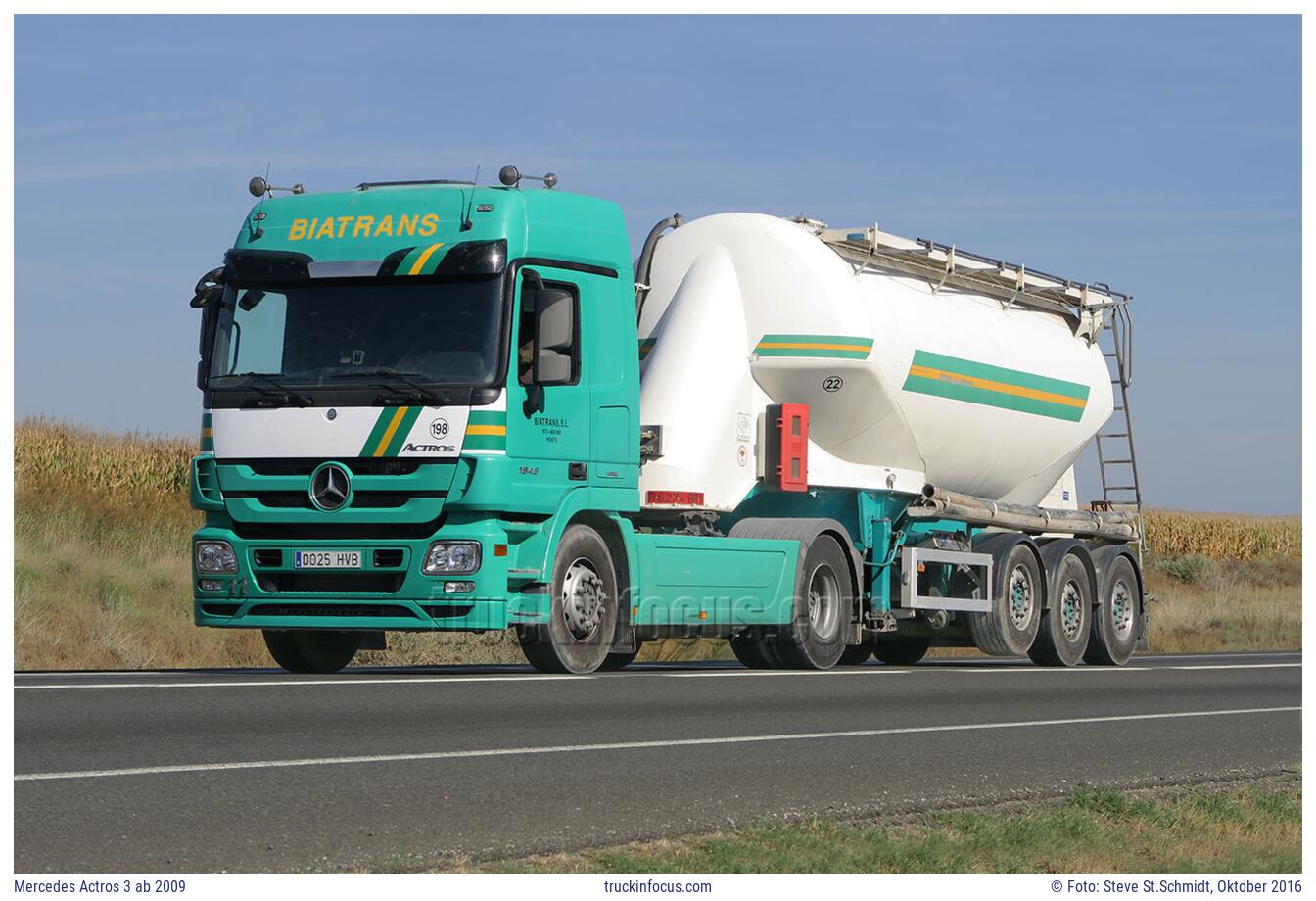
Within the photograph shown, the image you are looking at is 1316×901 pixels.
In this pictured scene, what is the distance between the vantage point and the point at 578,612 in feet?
51.4

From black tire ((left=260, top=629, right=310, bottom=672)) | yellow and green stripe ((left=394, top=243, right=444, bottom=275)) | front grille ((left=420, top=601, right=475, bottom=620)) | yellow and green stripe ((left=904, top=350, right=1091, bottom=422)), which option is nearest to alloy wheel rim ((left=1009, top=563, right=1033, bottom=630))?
yellow and green stripe ((left=904, top=350, right=1091, bottom=422))

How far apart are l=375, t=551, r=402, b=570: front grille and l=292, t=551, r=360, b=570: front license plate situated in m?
0.14

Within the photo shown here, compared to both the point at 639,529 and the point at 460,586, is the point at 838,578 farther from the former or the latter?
the point at 460,586

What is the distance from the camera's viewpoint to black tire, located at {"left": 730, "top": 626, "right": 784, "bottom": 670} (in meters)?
18.1

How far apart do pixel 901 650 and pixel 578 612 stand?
25.6 ft

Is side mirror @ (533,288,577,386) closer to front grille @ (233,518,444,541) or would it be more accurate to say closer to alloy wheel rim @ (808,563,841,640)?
front grille @ (233,518,444,541)

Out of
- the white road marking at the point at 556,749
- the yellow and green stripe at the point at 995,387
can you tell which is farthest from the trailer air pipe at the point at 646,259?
the white road marking at the point at 556,749

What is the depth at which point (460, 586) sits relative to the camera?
48.1 feet

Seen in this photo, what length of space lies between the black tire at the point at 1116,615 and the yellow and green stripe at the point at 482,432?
31.1 feet

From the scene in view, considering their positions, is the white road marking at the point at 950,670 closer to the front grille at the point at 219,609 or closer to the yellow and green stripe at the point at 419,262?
the front grille at the point at 219,609

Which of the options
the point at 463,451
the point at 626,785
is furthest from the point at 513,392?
the point at 626,785

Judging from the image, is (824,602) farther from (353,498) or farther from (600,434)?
(353,498)

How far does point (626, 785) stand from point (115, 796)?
2.18 metres

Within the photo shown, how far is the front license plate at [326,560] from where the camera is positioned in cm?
1484
